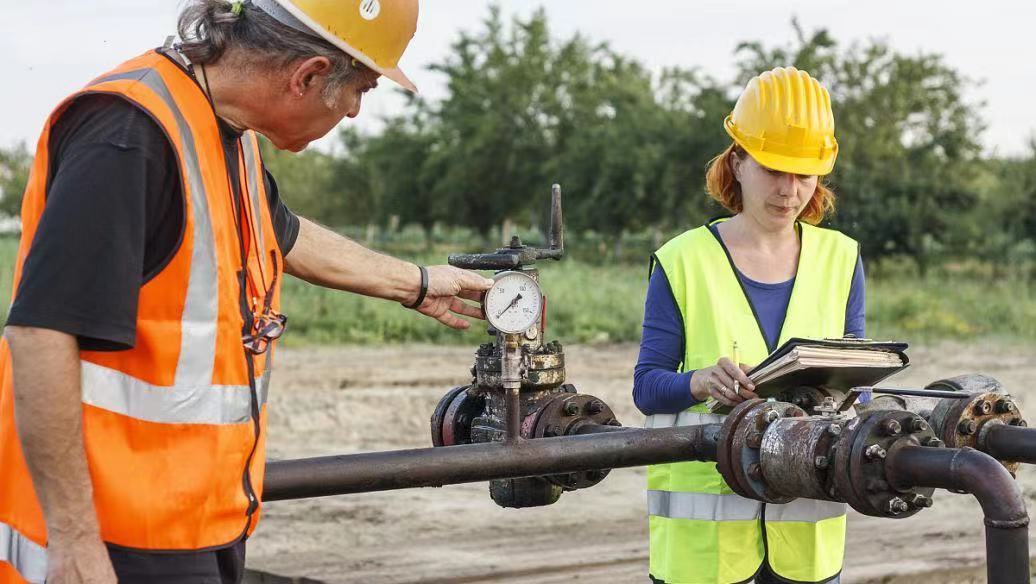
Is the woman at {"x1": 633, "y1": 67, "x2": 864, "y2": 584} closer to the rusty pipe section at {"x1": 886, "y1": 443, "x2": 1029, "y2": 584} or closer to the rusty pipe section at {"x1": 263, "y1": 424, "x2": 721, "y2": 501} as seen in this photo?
the rusty pipe section at {"x1": 263, "y1": 424, "x2": 721, "y2": 501}

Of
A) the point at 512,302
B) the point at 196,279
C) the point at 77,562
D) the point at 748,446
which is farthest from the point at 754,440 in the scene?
the point at 77,562

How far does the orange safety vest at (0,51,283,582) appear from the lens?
6.59ft

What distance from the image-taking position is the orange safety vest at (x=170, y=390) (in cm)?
201

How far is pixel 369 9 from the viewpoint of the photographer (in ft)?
7.66

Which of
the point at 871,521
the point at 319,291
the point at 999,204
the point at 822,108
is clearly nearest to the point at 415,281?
the point at 822,108

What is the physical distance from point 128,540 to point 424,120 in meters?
41.6

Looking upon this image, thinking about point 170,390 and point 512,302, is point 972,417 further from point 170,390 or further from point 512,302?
point 170,390

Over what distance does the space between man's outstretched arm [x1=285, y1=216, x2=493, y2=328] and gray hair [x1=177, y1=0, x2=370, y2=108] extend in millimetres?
686

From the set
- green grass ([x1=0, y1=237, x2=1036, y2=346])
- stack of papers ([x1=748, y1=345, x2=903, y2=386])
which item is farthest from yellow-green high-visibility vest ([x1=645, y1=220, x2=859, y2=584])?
green grass ([x1=0, y1=237, x2=1036, y2=346])

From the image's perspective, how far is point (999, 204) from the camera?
28969mm

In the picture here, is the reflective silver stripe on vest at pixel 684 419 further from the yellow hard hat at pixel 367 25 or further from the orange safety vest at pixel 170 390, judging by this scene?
the orange safety vest at pixel 170 390

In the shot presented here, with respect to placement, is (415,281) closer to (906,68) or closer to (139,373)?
(139,373)

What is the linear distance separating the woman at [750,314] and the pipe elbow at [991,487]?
613 mm

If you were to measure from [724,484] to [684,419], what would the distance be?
0.21m
